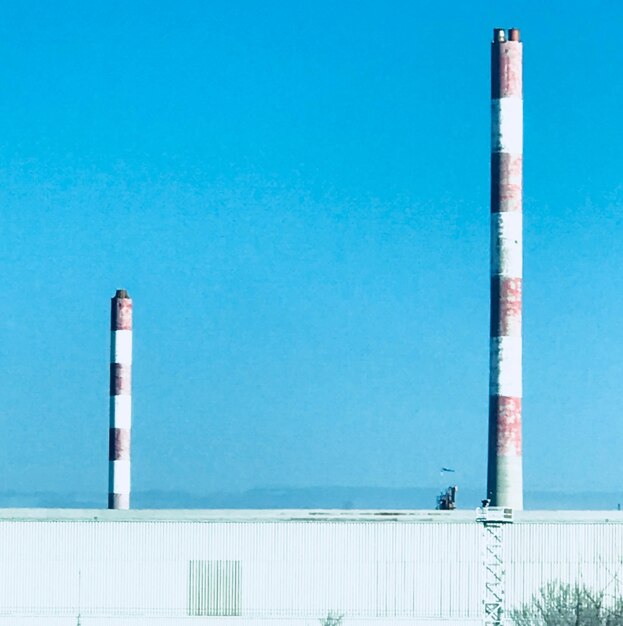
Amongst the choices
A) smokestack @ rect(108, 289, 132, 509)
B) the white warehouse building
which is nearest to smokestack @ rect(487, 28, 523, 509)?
the white warehouse building

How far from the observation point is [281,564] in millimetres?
43688

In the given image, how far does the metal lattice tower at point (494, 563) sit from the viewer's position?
1469 inches

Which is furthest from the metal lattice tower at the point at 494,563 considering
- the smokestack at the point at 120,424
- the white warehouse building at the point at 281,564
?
the smokestack at the point at 120,424

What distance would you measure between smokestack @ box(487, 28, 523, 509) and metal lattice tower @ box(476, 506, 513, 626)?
620 cm

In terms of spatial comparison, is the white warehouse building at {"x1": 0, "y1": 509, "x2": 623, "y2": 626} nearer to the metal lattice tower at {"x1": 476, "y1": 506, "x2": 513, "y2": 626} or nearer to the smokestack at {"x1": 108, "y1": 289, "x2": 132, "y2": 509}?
the metal lattice tower at {"x1": 476, "y1": 506, "x2": 513, "y2": 626}

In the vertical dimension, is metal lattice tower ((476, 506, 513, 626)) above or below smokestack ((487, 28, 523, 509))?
below

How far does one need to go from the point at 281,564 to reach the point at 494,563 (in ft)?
18.4

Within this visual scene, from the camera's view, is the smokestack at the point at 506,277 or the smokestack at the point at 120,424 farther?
the smokestack at the point at 120,424

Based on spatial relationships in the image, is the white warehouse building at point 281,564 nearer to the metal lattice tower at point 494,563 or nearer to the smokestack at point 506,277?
the metal lattice tower at point 494,563

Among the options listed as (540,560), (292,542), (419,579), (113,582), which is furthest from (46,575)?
(540,560)

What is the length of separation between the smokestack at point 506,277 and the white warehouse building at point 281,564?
446 centimetres

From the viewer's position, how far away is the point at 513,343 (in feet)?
159

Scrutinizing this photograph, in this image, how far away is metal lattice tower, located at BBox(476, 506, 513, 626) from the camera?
37.3 meters

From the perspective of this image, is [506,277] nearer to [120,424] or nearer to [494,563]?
[494,563]
